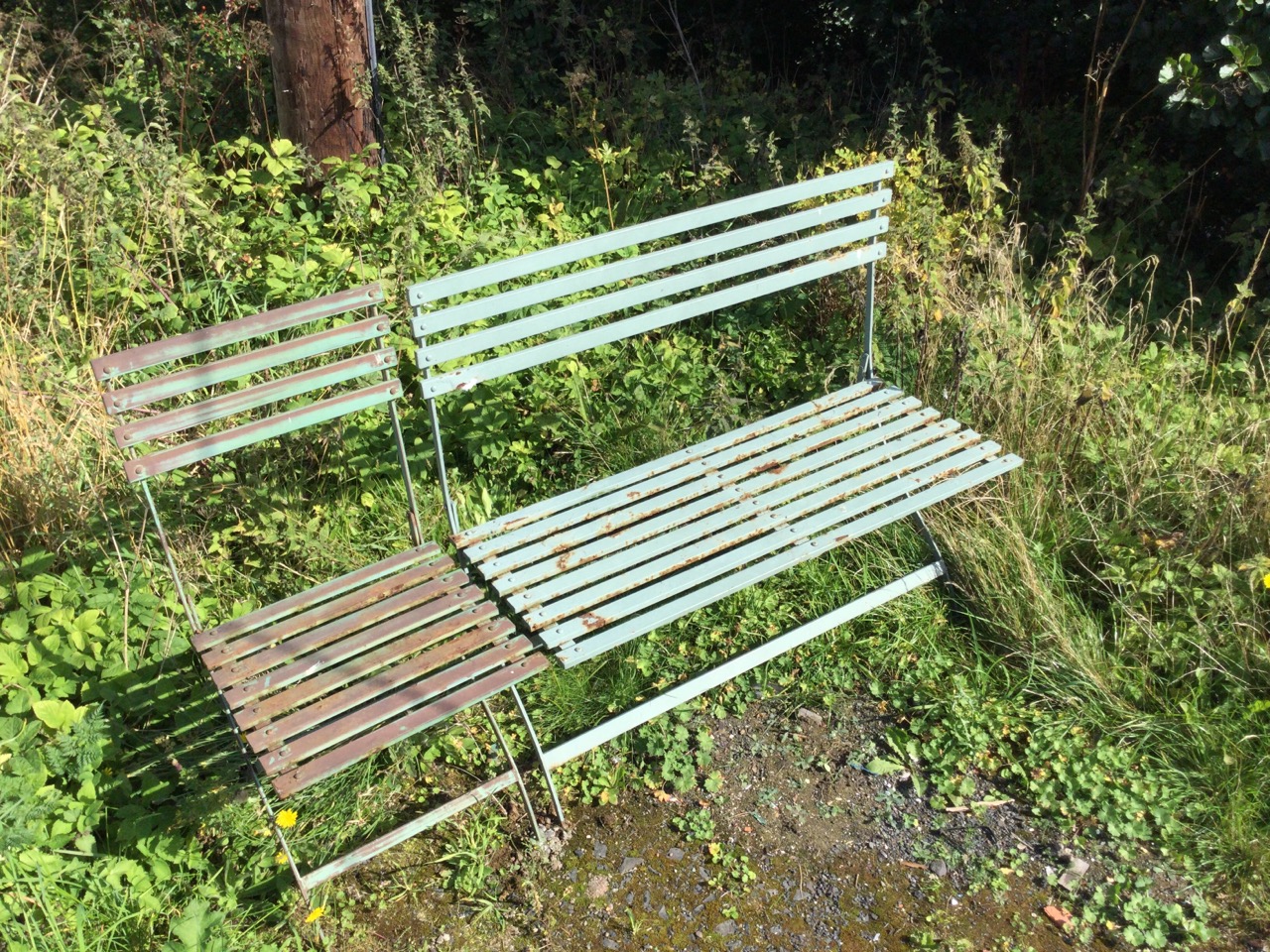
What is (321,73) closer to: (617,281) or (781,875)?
(617,281)

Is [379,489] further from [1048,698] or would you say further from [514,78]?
[514,78]

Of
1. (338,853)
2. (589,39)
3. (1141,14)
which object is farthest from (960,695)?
(589,39)

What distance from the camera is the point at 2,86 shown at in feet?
12.4

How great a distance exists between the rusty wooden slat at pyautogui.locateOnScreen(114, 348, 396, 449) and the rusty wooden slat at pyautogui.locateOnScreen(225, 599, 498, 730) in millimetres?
606

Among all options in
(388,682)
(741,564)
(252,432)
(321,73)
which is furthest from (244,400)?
(321,73)

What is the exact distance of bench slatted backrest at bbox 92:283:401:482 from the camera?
2383 mm

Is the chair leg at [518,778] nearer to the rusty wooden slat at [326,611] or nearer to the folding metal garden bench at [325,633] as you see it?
the folding metal garden bench at [325,633]

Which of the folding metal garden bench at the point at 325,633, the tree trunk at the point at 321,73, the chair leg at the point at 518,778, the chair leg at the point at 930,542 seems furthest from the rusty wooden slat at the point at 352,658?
the tree trunk at the point at 321,73

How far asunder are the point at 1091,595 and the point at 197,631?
255 cm

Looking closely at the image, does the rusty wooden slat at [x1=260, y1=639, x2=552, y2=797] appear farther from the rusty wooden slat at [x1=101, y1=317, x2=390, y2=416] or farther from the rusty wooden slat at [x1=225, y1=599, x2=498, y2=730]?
the rusty wooden slat at [x1=101, y1=317, x2=390, y2=416]

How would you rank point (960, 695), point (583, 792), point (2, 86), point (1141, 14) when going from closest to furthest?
point (583, 792)
point (960, 695)
point (2, 86)
point (1141, 14)

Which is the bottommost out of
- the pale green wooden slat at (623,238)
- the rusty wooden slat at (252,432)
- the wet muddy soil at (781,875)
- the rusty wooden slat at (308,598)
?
the wet muddy soil at (781,875)

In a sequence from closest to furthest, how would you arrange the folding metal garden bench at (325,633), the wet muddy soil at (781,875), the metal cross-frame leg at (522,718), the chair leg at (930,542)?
the folding metal garden bench at (325,633) < the wet muddy soil at (781,875) < the metal cross-frame leg at (522,718) < the chair leg at (930,542)

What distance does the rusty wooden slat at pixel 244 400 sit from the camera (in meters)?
2.38
